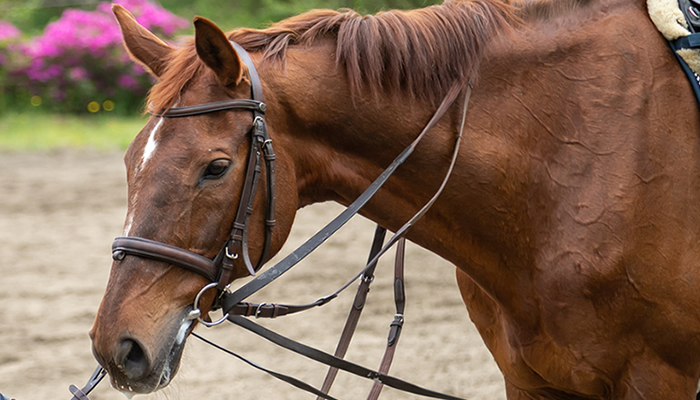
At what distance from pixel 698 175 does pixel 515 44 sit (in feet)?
2.23

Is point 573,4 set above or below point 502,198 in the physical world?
above

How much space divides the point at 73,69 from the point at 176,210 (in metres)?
11.8

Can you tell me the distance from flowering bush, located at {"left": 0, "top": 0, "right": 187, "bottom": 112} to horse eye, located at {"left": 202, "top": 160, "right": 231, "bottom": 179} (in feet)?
36.5

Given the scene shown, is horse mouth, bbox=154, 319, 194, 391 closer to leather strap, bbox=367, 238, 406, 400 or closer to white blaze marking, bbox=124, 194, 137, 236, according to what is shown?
white blaze marking, bbox=124, 194, 137, 236

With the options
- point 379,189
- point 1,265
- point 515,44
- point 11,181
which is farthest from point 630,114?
point 11,181

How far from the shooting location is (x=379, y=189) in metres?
2.10

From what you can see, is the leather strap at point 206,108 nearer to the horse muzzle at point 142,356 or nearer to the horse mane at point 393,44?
the horse mane at point 393,44

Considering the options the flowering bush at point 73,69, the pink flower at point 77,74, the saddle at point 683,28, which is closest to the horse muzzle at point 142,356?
the saddle at point 683,28

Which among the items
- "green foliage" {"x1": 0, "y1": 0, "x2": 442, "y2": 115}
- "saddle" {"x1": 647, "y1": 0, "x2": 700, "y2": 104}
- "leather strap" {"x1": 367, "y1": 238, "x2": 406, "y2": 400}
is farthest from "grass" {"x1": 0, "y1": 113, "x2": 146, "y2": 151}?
"saddle" {"x1": 647, "y1": 0, "x2": 700, "y2": 104}

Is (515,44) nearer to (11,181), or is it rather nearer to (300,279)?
(300,279)

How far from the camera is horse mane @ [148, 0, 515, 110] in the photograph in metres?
2.01

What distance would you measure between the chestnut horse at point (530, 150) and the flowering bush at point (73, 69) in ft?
35.7

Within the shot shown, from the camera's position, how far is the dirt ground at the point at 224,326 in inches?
165

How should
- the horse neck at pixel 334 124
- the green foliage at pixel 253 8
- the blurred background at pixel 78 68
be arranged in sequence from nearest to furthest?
the horse neck at pixel 334 124
the blurred background at pixel 78 68
the green foliage at pixel 253 8
